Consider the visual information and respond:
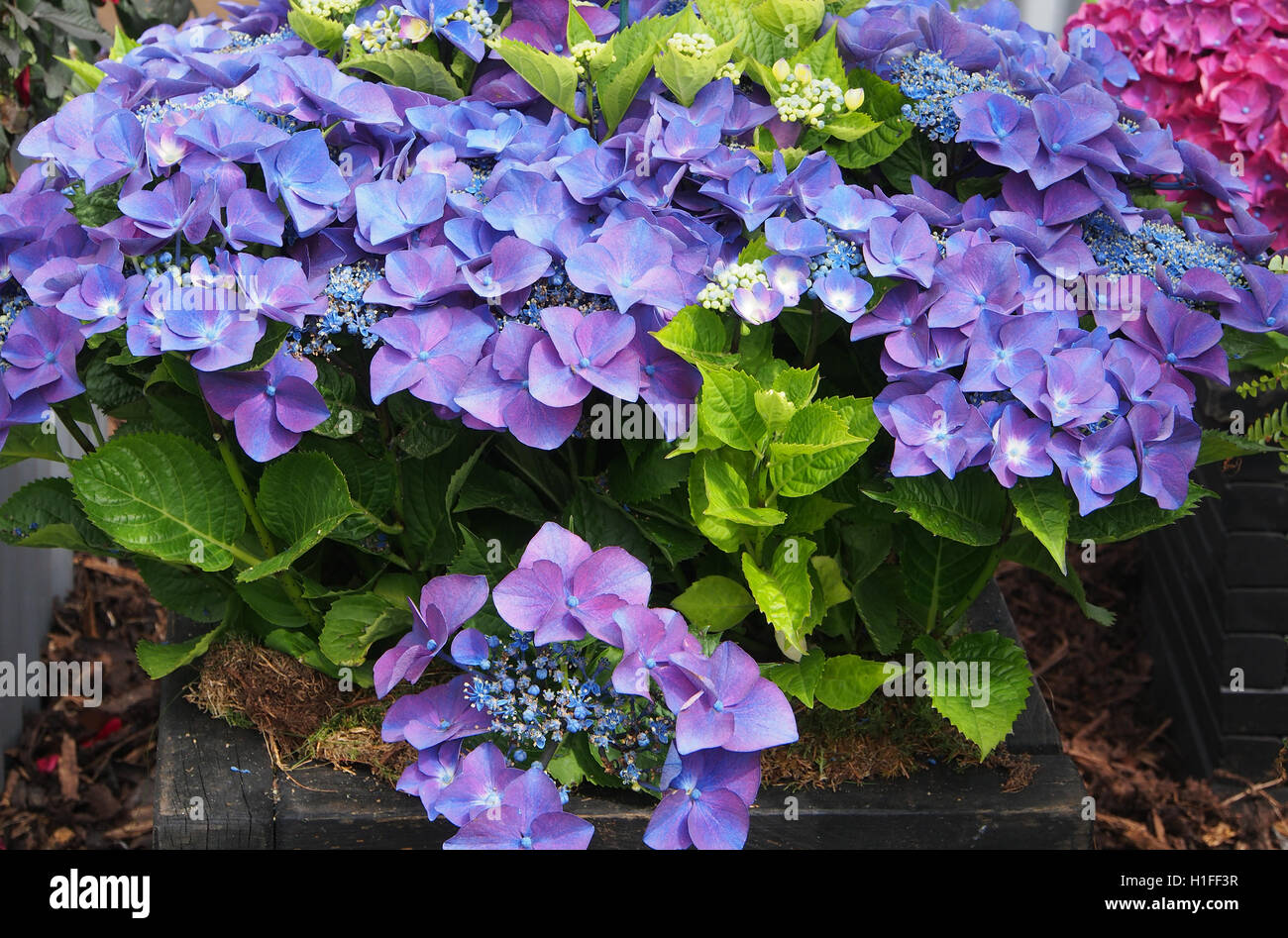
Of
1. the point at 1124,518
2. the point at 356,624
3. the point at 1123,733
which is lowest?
the point at 1123,733

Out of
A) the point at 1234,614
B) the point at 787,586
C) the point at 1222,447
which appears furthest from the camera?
the point at 1234,614

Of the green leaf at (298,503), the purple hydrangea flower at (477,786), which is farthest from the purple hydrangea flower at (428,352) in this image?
the purple hydrangea flower at (477,786)

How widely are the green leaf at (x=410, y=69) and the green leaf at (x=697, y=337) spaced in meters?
0.54

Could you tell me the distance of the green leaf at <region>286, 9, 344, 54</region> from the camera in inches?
65.5

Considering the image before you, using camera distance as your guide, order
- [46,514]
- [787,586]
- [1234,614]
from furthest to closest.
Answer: [1234,614] → [46,514] → [787,586]

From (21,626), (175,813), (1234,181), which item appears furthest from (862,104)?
(21,626)

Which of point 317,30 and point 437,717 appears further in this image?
point 317,30

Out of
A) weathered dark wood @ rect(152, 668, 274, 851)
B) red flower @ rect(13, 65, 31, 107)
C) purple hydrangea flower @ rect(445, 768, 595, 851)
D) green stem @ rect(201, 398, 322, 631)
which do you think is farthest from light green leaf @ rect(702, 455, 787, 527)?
red flower @ rect(13, 65, 31, 107)

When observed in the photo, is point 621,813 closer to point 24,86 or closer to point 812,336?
point 812,336

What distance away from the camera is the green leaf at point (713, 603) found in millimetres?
1533

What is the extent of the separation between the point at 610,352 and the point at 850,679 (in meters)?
0.51

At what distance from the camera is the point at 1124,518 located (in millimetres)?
1467

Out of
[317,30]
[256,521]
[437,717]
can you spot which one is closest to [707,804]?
[437,717]

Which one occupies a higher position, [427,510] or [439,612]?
[427,510]
